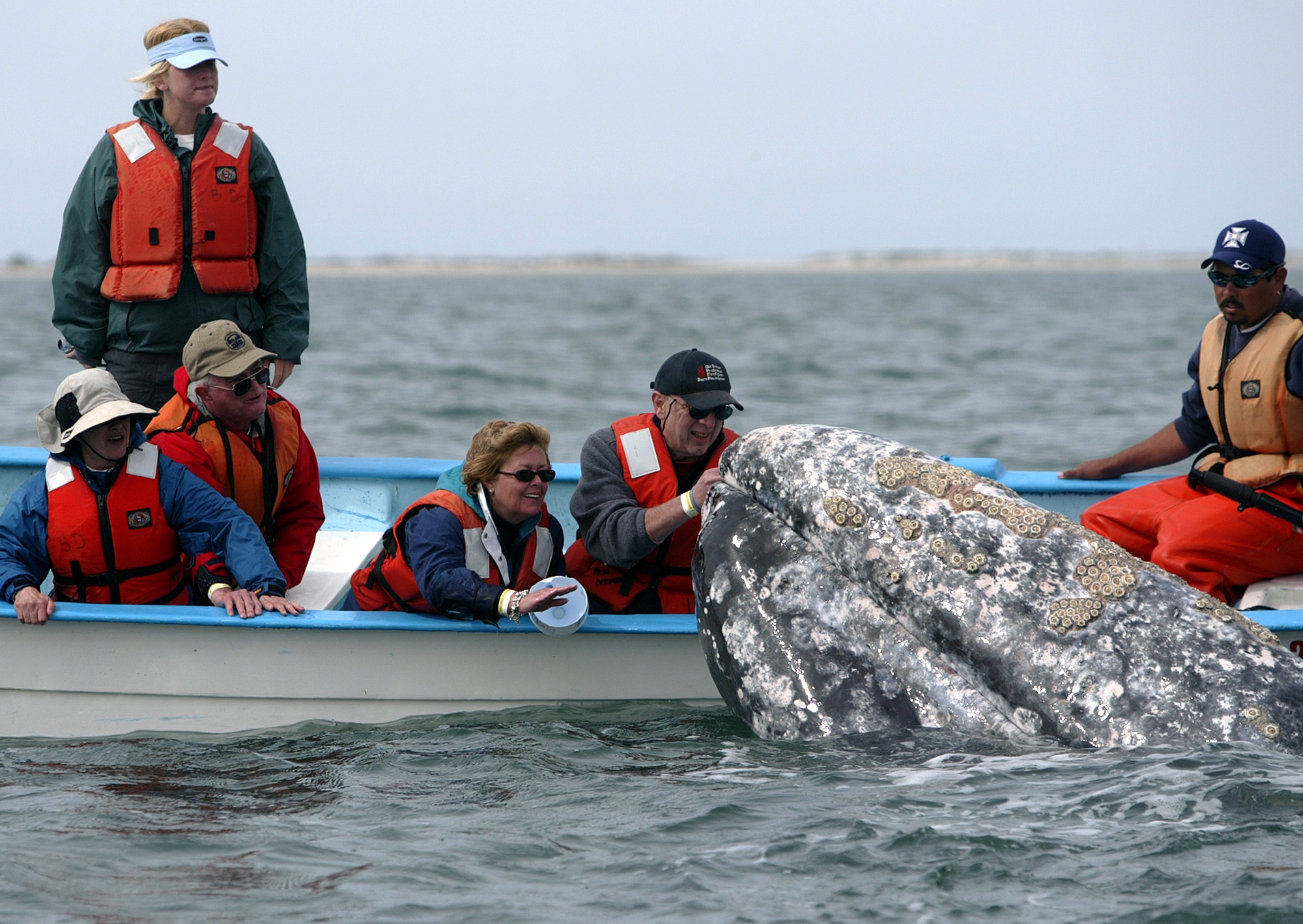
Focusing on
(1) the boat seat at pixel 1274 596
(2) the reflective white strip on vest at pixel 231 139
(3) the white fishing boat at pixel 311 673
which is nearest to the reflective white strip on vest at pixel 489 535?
(3) the white fishing boat at pixel 311 673

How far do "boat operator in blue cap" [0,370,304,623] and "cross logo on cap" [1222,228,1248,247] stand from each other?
3899 millimetres

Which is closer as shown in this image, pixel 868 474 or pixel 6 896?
pixel 6 896

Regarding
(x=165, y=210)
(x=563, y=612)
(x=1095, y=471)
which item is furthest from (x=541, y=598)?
(x=1095, y=471)

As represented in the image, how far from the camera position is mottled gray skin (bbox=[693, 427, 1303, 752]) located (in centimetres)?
421

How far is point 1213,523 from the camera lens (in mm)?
5438

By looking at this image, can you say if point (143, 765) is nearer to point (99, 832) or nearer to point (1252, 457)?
point (99, 832)

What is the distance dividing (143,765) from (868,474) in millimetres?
2872

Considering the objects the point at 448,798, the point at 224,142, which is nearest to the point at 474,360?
the point at 224,142

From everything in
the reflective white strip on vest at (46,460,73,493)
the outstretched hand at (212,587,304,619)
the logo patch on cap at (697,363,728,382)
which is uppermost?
the logo patch on cap at (697,363,728,382)

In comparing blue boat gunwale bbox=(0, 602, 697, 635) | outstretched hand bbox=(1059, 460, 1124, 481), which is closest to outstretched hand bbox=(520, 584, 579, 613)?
blue boat gunwale bbox=(0, 602, 697, 635)

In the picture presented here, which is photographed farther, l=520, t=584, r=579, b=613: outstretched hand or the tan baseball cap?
the tan baseball cap

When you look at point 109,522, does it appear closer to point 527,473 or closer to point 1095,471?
point 527,473

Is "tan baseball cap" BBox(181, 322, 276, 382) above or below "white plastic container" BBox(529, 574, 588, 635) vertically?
above

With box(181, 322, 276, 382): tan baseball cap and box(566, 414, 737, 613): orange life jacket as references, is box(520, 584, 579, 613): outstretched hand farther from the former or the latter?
box(181, 322, 276, 382): tan baseball cap
